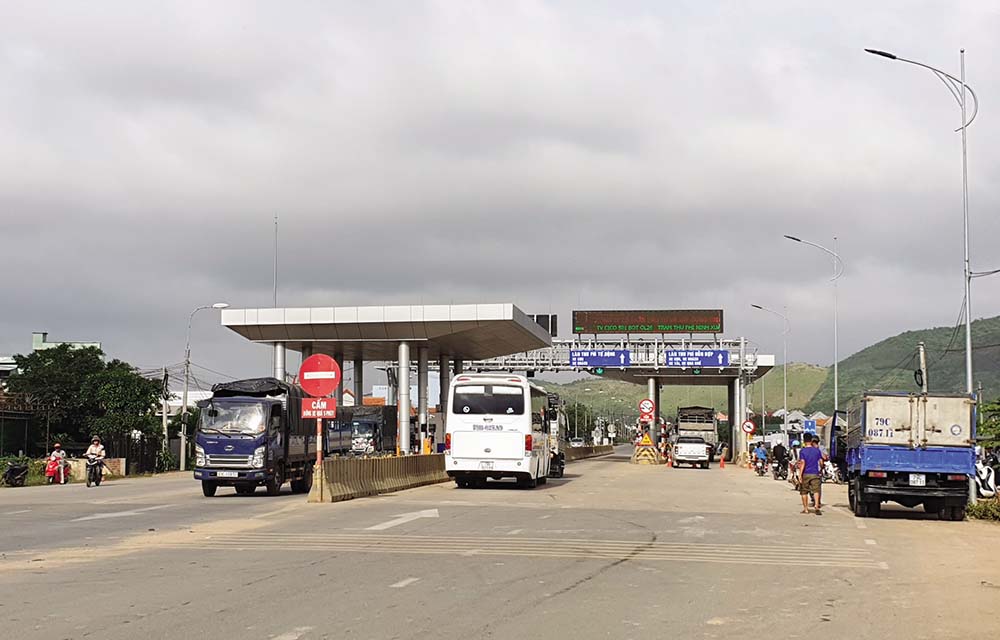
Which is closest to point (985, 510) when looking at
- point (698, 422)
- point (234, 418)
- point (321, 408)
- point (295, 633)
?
point (321, 408)

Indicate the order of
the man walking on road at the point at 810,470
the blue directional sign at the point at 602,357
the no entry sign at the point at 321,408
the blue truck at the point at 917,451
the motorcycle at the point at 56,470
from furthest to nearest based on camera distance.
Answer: the blue directional sign at the point at 602,357
the motorcycle at the point at 56,470
the no entry sign at the point at 321,408
the man walking on road at the point at 810,470
the blue truck at the point at 917,451

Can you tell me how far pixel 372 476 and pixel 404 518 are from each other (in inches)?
329

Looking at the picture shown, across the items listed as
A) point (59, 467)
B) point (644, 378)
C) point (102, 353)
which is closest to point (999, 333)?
point (644, 378)

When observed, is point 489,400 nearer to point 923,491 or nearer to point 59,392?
point 923,491

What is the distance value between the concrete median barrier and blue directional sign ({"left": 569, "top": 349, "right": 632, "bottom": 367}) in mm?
41343

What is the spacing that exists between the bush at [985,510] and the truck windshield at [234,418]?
16820 mm

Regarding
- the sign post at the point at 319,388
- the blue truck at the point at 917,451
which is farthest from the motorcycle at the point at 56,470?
the blue truck at the point at 917,451

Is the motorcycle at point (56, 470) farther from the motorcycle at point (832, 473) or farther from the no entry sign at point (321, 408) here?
the motorcycle at point (832, 473)

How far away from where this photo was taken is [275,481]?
29.8 meters

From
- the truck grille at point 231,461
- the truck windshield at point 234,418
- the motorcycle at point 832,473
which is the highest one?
the truck windshield at point 234,418

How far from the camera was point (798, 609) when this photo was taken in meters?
11.0

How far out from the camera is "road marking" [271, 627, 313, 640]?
8992 mm

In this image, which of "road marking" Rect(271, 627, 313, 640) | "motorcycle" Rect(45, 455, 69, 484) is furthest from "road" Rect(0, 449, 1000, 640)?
"motorcycle" Rect(45, 455, 69, 484)

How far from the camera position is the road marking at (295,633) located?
29.5 ft
